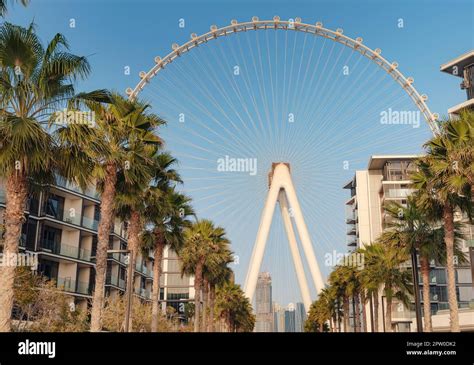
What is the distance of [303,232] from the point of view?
202 feet

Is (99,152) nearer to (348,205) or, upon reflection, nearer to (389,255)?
(389,255)

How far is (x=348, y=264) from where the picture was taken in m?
68.2

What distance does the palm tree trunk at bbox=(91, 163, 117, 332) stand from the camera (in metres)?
25.1

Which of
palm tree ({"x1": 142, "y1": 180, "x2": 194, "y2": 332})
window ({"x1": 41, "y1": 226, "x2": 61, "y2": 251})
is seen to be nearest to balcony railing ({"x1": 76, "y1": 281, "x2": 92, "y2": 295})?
window ({"x1": 41, "y1": 226, "x2": 61, "y2": 251})

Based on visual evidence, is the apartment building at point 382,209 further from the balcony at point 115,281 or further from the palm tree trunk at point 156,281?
the palm tree trunk at point 156,281

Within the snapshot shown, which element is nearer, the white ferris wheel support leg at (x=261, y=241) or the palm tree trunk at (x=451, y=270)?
the palm tree trunk at (x=451, y=270)

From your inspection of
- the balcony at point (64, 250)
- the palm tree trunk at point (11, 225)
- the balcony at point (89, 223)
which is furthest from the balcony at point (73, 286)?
the palm tree trunk at point (11, 225)

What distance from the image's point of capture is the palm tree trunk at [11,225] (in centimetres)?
1709

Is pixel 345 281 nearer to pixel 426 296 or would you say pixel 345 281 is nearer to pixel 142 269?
pixel 426 296

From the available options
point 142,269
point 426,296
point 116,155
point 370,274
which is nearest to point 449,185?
point 426,296

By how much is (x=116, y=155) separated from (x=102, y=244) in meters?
4.35

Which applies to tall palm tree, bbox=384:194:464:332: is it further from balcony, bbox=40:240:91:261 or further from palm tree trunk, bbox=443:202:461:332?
balcony, bbox=40:240:91:261
